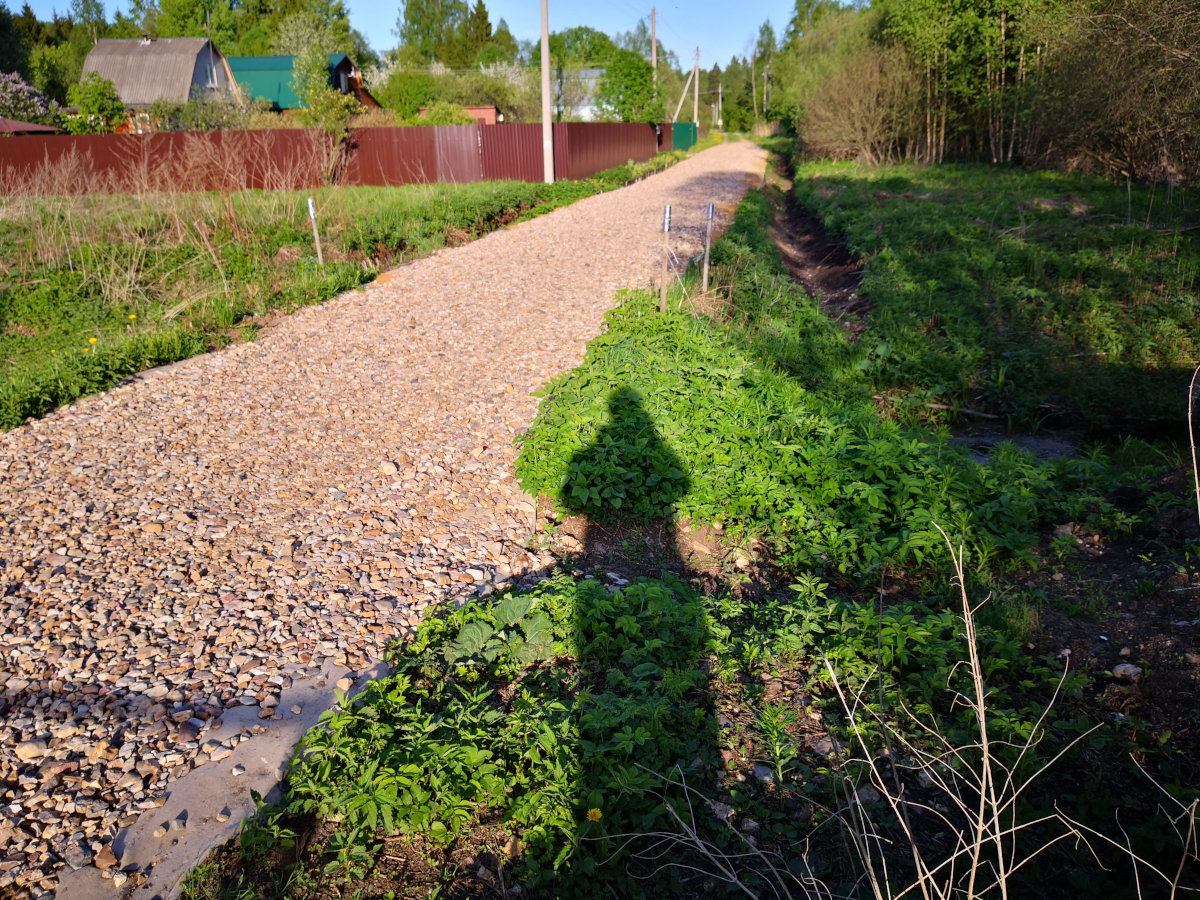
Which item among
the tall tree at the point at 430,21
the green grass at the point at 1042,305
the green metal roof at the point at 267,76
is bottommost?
the green grass at the point at 1042,305

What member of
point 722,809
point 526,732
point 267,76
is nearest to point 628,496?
point 526,732

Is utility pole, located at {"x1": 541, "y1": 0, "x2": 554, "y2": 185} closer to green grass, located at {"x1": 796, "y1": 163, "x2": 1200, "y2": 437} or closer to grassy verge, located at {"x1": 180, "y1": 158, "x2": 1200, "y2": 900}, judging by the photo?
green grass, located at {"x1": 796, "y1": 163, "x2": 1200, "y2": 437}

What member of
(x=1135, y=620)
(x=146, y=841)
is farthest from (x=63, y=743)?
(x=1135, y=620)

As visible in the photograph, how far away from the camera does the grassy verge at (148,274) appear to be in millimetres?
6844

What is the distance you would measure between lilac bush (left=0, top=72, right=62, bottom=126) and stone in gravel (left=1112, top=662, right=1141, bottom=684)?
39.0 meters

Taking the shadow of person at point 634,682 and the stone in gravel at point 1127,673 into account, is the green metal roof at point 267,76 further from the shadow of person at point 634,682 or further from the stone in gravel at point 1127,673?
the stone in gravel at point 1127,673

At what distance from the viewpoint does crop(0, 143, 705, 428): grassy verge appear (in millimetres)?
6844

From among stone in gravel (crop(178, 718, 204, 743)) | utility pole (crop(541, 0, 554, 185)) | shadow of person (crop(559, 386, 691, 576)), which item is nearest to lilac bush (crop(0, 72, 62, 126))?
utility pole (crop(541, 0, 554, 185))

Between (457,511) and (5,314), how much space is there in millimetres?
7374

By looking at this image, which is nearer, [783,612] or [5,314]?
[783,612]

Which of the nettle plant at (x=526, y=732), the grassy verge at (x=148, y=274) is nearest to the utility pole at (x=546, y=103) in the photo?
the grassy verge at (x=148, y=274)

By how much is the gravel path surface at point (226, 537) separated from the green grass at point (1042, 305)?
380 cm

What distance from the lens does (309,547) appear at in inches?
165

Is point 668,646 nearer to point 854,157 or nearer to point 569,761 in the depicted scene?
point 569,761
